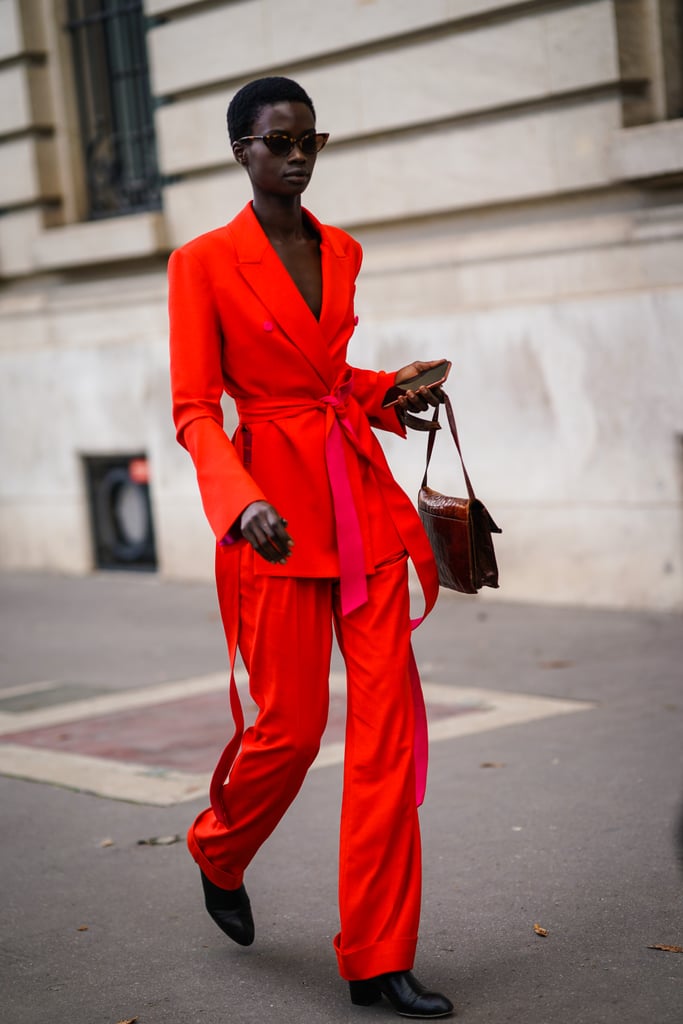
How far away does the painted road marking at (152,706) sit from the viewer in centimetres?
569

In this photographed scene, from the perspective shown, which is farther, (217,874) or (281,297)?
(217,874)

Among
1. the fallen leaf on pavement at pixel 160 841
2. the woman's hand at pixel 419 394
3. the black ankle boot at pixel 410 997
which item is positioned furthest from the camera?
the fallen leaf on pavement at pixel 160 841

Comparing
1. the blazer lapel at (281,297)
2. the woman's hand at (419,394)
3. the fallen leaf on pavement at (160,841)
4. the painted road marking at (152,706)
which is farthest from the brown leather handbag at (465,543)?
the painted road marking at (152,706)

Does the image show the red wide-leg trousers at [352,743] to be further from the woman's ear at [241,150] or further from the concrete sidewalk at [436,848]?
the woman's ear at [241,150]

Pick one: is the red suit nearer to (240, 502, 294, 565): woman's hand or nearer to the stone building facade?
(240, 502, 294, 565): woman's hand

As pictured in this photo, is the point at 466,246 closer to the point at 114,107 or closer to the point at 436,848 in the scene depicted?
the point at 114,107

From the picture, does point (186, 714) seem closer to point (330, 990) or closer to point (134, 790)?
point (134, 790)

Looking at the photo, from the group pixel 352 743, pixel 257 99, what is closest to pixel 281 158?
pixel 257 99

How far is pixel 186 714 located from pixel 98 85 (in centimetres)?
657

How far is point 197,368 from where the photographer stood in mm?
3670

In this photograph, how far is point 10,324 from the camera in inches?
480

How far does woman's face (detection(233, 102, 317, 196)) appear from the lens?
146 inches

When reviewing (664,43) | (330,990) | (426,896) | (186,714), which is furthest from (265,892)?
(664,43)

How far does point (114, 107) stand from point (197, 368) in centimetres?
874
